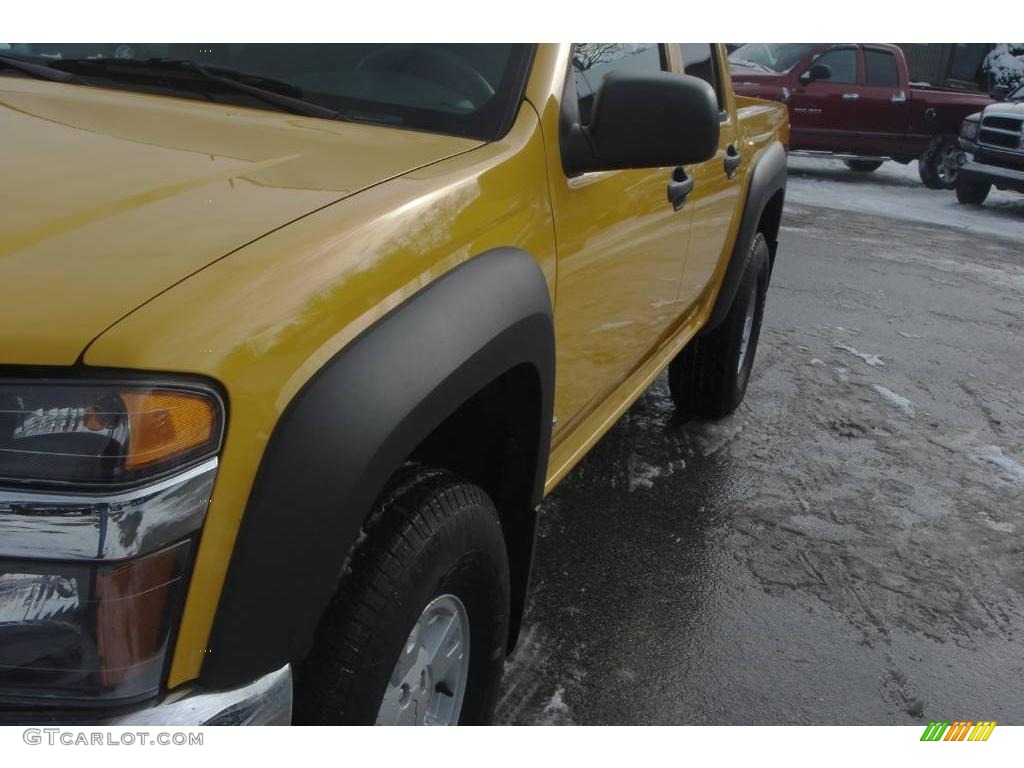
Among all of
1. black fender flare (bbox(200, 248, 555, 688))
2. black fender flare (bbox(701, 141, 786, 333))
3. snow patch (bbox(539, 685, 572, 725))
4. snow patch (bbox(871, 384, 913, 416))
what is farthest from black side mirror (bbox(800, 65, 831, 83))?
black fender flare (bbox(200, 248, 555, 688))

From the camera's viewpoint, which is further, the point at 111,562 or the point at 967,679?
the point at 967,679

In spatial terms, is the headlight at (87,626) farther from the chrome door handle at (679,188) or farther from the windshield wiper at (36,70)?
the chrome door handle at (679,188)

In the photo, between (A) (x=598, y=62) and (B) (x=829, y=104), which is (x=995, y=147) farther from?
(A) (x=598, y=62)

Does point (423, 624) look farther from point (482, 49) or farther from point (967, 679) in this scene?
point (967, 679)

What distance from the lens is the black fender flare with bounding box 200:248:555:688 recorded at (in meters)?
1.26

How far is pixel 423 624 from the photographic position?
66.2 inches

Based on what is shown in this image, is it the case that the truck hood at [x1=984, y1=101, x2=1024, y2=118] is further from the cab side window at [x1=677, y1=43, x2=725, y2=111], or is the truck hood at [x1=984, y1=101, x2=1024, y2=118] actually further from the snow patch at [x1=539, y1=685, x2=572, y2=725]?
the snow patch at [x1=539, y1=685, x2=572, y2=725]

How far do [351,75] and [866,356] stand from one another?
13.2ft

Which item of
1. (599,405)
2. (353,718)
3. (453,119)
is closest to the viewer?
(353,718)

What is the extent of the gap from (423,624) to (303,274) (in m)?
0.64

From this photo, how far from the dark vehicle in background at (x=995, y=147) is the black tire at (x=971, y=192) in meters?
0.02

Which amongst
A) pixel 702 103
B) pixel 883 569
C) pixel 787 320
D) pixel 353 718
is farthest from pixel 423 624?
pixel 787 320

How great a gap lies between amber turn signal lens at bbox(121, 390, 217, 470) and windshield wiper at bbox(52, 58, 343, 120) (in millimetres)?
969

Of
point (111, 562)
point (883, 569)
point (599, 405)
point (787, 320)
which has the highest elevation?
point (111, 562)
